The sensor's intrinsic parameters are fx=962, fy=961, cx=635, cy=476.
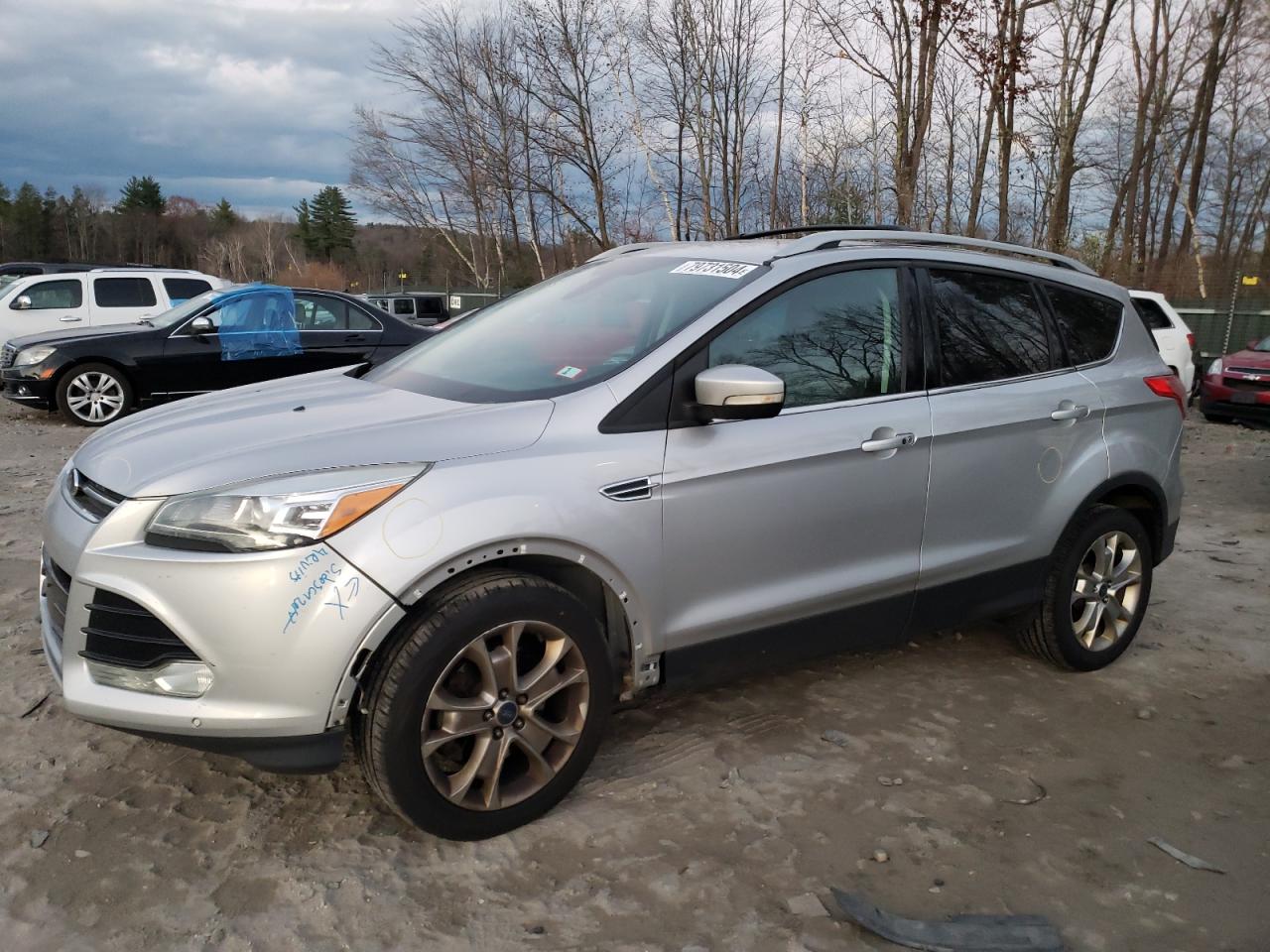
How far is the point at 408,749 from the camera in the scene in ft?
8.28

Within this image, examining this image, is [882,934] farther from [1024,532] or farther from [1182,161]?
[1182,161]

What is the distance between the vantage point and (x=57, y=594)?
9.11ft

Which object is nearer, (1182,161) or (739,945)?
(739,945)

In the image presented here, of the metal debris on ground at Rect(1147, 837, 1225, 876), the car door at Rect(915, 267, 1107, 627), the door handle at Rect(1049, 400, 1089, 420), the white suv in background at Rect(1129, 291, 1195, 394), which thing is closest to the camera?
the metal debris on ground at Rect(1147, 837, 1225, 876)

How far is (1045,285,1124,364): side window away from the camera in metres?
4.03

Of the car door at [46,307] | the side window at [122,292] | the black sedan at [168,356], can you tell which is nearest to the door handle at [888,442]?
the black sedan at [168,356]

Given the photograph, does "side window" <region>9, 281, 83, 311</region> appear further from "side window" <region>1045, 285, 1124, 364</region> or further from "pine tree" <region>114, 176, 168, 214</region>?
"pine tree" <region>114, 176, 168, 214</region>

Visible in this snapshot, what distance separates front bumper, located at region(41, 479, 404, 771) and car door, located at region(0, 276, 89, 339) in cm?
1330

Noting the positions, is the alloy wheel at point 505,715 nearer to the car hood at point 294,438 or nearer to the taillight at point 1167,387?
the car hood at point 294,438

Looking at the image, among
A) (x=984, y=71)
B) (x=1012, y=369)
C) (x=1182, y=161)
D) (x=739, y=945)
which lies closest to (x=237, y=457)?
(x=739, y=945)

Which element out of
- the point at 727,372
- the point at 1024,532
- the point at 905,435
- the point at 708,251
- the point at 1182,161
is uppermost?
the point at 1182,161

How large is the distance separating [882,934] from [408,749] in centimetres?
130

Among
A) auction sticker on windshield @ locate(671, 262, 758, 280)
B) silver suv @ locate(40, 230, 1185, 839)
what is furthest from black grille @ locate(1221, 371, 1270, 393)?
auction sticker on windshield @ locate(671, 262, 758, 280)

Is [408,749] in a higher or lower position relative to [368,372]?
lower
